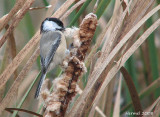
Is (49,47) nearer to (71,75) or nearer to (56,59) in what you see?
(56,59)

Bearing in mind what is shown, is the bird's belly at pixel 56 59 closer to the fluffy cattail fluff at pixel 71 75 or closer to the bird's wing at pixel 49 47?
the bird's wing at pixel 49 47

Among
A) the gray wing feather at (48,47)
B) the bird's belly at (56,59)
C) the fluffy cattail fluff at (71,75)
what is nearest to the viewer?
the fluffy cattail fluff at (71,75)

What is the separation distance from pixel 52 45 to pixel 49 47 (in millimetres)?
54

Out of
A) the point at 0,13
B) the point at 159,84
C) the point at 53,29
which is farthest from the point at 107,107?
the point at 0,13

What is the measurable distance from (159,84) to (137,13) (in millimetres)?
629

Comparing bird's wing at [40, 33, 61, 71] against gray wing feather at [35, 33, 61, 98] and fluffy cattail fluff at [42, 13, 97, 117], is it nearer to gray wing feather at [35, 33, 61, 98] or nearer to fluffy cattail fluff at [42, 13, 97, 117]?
gray wing feather at [35, 33, 61, 98]

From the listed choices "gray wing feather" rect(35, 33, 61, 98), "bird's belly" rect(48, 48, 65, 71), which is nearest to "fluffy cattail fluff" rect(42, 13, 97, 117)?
"gray wing feather" rect(35, 33, 61, 98)

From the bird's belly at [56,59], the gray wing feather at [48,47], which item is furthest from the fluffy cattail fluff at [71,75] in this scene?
the bird's belly at [56,59]

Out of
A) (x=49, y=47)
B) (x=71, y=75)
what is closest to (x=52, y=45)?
(x=49, y=47)

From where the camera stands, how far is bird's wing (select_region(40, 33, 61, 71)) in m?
2.00

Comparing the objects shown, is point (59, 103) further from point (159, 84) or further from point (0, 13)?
point (0, 13)

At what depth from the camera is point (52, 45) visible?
7.27 ft

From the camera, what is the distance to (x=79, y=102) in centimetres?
126

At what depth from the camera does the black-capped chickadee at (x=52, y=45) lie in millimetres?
2033
